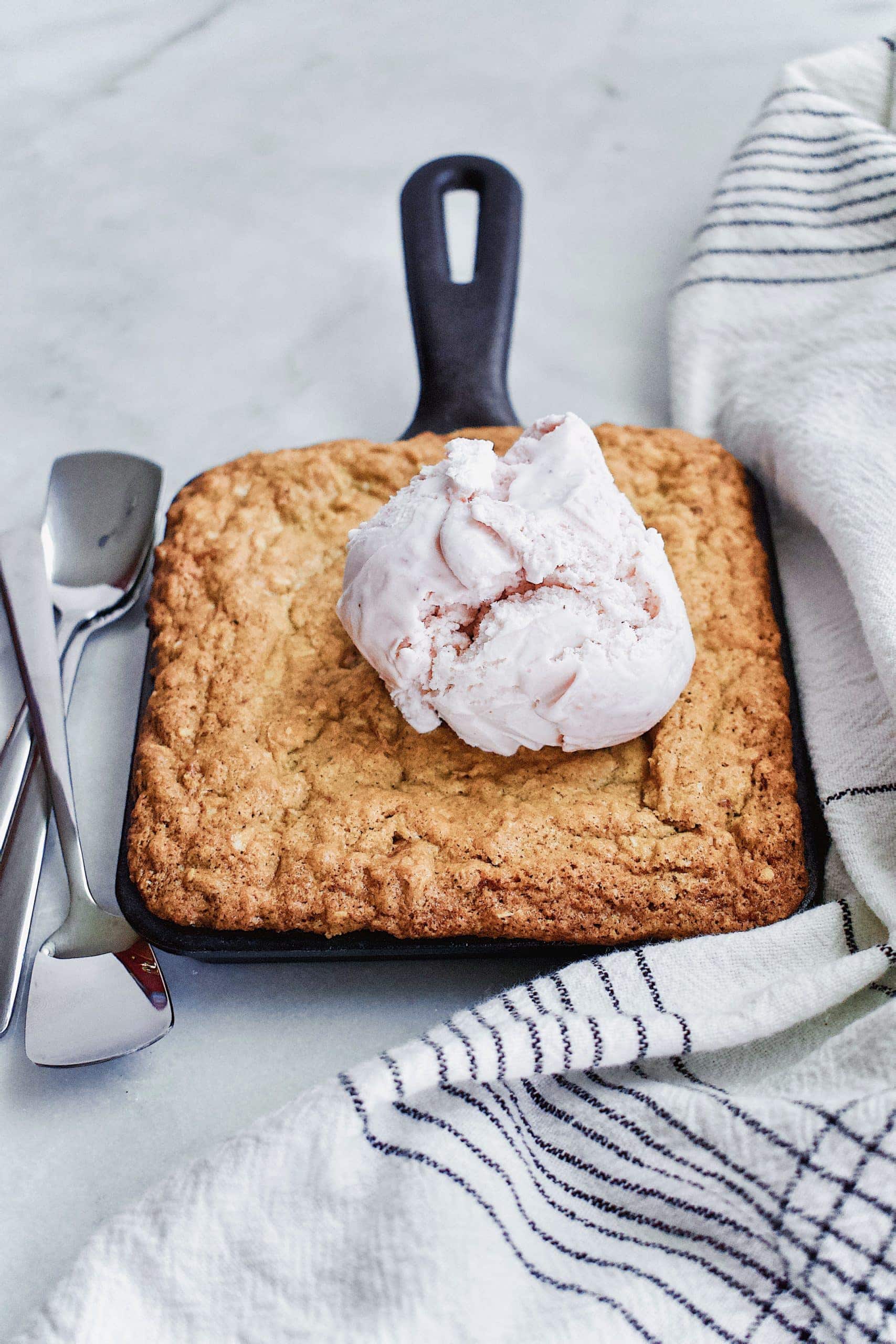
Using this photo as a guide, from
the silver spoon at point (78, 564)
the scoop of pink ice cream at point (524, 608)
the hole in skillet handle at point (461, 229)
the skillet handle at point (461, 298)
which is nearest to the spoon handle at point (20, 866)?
the silver spoon at point (78, 564)

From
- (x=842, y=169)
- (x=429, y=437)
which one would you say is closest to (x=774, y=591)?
(x=429, y=437)

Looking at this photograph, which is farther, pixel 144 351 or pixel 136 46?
pixel 136 46

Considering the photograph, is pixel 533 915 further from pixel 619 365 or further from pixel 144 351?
pixel 144 351

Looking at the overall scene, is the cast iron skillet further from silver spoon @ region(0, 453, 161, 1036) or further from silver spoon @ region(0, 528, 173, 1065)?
silver spoon @ region(0, 528, 173, 1065)

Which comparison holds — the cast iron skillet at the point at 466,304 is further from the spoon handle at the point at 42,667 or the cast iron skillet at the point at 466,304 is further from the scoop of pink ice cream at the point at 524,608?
the spoon handle at the point at 42,667

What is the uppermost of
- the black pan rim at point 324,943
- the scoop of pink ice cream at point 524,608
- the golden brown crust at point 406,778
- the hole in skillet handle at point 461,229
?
the hole in skillet handle at point 461,229

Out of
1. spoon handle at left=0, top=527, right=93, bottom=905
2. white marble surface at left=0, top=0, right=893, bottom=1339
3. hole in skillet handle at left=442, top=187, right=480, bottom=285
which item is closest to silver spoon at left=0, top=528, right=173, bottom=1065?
spoon handle at left=0, top=527, right=93, bottom=905

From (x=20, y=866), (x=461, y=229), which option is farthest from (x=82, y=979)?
(x=461, y=229)
